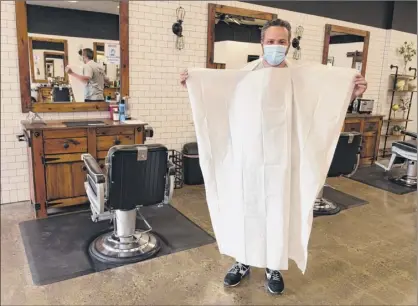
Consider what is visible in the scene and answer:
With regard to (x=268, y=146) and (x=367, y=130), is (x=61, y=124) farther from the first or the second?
(x=367, y=130)

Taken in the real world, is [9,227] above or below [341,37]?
below

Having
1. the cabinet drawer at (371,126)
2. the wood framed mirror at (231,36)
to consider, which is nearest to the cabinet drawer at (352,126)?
the cabinet drawer at (371,126)

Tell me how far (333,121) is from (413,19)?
585 centimetres

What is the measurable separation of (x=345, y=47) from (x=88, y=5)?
407cm

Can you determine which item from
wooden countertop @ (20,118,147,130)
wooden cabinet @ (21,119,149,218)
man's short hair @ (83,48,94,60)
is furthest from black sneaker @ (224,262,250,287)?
man's short hair @ (83,48,94,60)

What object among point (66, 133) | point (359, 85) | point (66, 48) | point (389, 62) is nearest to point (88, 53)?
point (66, 48)

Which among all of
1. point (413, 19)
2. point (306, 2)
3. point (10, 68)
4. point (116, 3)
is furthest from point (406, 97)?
point (10, 68)

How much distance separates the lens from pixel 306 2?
5219 millimetres

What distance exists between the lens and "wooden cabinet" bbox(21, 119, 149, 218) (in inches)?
125

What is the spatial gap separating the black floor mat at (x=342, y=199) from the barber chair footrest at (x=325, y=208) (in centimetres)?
13

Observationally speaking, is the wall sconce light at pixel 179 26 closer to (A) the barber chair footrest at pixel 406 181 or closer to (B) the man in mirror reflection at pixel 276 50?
(B) the man in mirror reflection at pixel 276 50

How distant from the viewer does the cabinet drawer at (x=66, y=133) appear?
3.19m

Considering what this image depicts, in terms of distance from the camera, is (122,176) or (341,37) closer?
(122,176)

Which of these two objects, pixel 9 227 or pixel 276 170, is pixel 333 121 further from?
pixel 9 227
